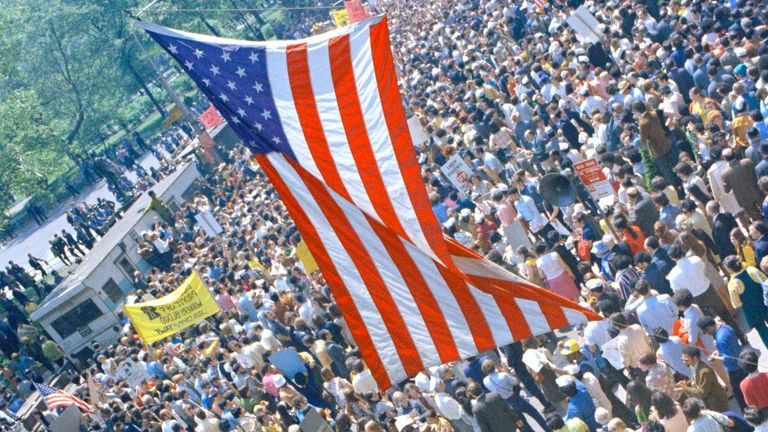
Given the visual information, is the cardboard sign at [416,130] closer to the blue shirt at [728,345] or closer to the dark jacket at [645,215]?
the dark jacket at [645,215]

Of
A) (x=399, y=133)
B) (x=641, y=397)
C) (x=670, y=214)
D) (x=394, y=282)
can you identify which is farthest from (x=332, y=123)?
(x=670, y=214)

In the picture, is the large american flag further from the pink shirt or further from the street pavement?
the street pavement

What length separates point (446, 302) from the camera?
8.64 metres

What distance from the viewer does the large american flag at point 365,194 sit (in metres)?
7.99

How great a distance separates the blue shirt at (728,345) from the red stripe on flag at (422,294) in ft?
8.20

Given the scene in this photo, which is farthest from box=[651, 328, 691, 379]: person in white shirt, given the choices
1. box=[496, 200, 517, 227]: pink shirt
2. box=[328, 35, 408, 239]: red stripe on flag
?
box=[496, 200, 517, 227]: pink shirt

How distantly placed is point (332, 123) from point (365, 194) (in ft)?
2.05

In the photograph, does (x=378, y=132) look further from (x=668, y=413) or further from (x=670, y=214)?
(x=670, y=214)

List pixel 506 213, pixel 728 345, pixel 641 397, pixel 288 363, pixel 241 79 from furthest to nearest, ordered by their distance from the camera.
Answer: pixel 506 213 → pixel 288 363 → pixel 728 345 → pixel 641 397 → pixel 241 79

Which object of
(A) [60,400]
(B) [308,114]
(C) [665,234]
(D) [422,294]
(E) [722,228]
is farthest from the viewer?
(A) [60,400]

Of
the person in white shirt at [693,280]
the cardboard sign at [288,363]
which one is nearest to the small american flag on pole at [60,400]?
the cardboard sign at [288,363]

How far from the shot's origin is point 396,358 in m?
8.81

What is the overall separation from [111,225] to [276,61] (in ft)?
102

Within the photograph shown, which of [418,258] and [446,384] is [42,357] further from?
[418,258]
